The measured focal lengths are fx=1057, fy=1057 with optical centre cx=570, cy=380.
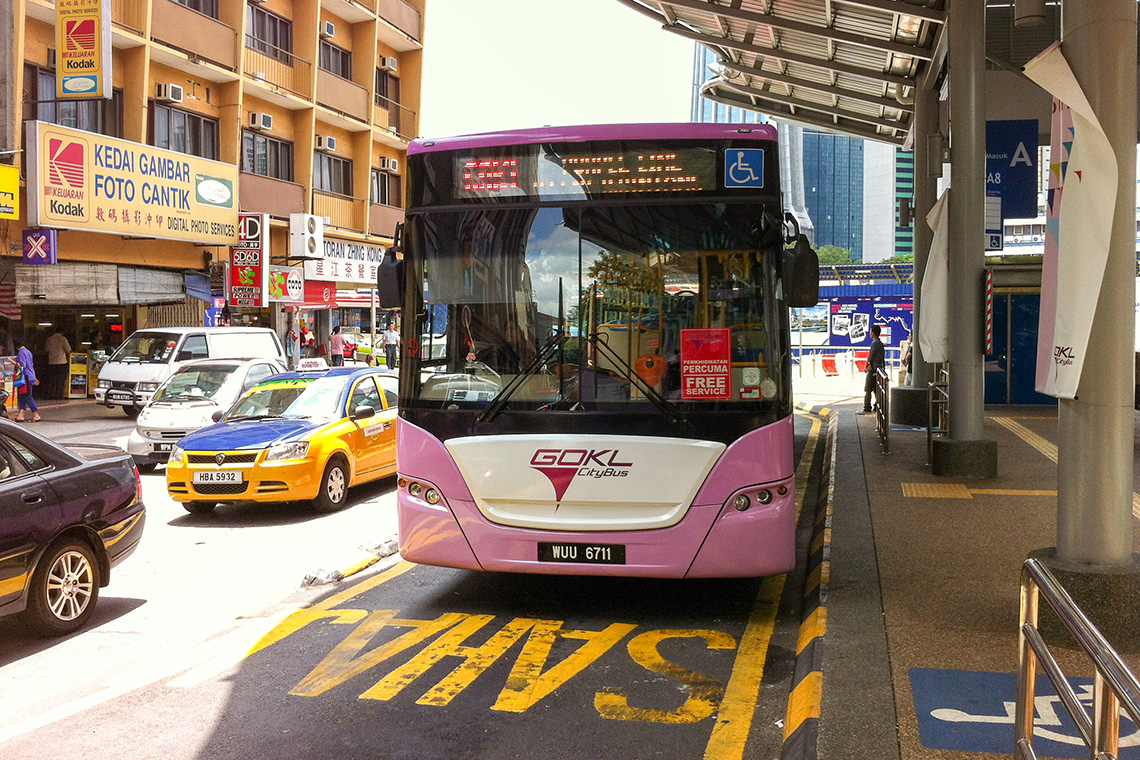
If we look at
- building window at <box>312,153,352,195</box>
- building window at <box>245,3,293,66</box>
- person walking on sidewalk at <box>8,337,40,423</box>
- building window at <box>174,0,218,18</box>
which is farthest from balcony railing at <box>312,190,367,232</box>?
person walking on sidewalk at <box>8,337,40,423</box>

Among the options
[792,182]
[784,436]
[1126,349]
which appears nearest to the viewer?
[1126,349]

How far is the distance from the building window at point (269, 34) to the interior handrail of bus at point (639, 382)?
2455 cm

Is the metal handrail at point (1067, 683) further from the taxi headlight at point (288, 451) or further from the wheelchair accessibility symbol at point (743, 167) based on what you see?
the taxi headlight at point (288, 451)

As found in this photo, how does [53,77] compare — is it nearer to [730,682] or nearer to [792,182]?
[730,682]

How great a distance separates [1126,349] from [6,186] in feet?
63.2

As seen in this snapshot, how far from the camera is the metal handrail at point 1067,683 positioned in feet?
8.31

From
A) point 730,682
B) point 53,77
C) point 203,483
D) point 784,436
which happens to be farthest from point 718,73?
point 730,682

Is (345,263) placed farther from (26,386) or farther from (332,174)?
(26,386)

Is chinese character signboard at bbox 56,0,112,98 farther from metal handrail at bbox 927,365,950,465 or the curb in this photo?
the curb

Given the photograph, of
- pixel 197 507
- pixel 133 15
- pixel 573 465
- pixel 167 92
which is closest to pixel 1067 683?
pixel 573 465

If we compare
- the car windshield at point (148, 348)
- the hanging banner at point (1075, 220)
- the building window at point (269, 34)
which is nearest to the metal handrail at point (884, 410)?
the hanging banner at point (1075, 220)

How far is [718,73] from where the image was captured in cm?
2220

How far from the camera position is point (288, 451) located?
11039mm

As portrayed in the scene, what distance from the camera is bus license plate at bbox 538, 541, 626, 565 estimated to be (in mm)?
6660
